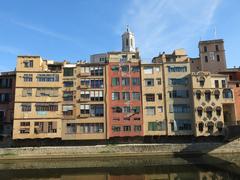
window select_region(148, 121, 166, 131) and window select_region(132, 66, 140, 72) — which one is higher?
window select_region(132, 66, 140, 72)

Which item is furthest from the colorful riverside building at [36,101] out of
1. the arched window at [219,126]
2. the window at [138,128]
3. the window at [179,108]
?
the arched window at [219,126]

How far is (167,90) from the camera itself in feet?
215

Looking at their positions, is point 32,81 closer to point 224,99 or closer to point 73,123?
point 73,123

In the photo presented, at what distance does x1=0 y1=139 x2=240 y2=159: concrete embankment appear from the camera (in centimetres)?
5472

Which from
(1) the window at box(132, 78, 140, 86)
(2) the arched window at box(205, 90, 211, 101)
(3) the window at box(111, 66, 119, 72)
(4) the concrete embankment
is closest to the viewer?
(4) the concrete embankment

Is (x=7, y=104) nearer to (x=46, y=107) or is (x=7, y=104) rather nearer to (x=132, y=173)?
(x=46, y=107)

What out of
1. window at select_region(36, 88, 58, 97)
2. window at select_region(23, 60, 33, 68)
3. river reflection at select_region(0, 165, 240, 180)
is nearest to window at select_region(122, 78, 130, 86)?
window at select_region(36, 88, 58, 97)

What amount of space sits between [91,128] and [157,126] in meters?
15.3

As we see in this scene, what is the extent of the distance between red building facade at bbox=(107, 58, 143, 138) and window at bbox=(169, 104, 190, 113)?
732cm

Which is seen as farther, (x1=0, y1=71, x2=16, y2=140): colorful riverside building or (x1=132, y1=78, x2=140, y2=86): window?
(x1=132, y1=78, x2=140, y2=86): window

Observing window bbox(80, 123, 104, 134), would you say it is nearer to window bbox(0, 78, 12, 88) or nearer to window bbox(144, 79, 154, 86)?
window bbox(144, 79, 154, 86)

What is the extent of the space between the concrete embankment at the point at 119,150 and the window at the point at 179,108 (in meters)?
10.1

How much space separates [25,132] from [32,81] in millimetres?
11551

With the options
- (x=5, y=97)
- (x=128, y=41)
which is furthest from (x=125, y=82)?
(x=128, y=41)
